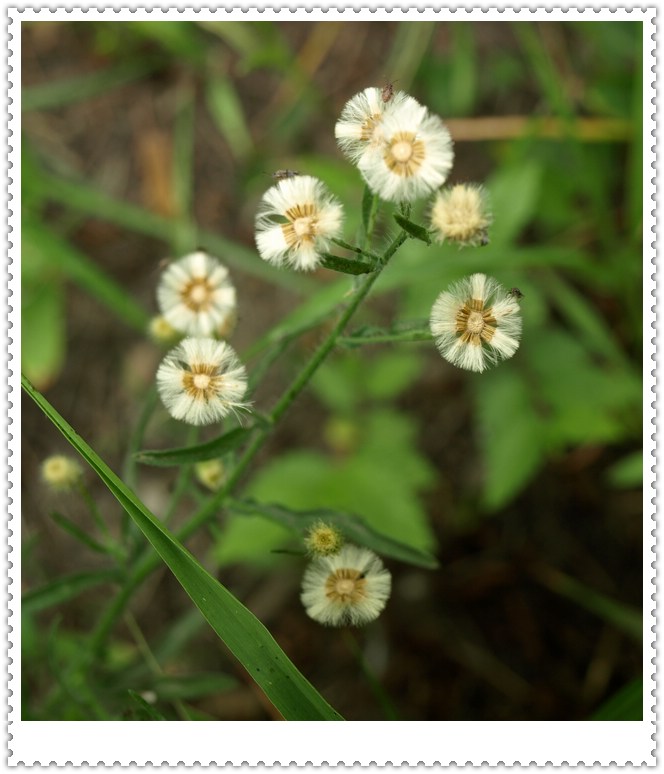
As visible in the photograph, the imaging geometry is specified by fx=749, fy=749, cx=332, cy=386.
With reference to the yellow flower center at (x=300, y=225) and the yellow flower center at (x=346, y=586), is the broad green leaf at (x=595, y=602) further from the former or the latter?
the yellow flower center at (x=300, y=225)

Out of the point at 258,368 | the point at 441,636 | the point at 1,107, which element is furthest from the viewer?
the point at 441,636

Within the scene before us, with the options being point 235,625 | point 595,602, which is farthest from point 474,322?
point 595,602

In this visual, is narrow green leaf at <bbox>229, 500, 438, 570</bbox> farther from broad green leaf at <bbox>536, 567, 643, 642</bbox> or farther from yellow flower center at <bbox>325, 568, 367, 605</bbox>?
broad green leaf at <bbox>536, 567, 643, 642</bbox>

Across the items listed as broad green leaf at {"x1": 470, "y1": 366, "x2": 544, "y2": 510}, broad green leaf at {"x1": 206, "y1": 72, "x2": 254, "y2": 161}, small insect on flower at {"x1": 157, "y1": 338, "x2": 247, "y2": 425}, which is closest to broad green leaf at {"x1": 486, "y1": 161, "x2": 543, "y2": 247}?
broad green leaf at {"x1": 470, "y1": 366, "x2": 544, "y2": 510}

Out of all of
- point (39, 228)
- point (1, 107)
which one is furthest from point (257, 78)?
point (1, 107)

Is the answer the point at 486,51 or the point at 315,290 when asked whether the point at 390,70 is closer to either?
the point at 486,51
